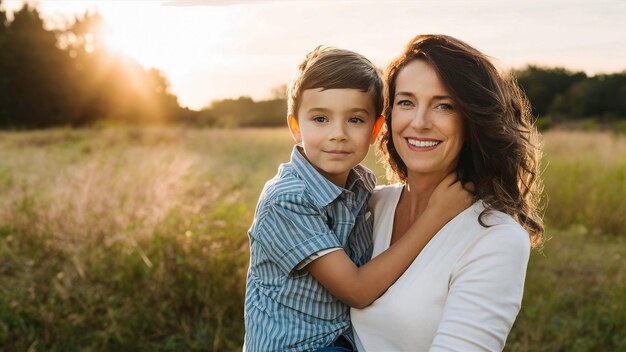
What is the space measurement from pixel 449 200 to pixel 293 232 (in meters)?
0.49

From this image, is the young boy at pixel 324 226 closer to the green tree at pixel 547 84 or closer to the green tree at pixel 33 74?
the green tree at pixel 547 84

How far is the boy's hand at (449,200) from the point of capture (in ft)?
6.64

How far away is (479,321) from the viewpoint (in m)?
1.77

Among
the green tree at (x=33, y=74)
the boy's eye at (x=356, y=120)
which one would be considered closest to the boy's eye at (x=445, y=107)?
the boy's eye at (x=356, y=120)

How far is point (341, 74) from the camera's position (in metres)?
2.26

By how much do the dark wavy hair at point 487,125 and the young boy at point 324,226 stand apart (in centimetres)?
11

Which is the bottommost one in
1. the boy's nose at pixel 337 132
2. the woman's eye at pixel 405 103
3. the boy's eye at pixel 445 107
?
the boy's nose at pixel 337 132

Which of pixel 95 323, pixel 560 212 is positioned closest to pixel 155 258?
pixel 95 323

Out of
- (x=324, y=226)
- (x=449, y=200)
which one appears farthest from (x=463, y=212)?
(x=324, y=226)

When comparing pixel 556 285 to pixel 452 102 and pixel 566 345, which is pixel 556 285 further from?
pixel 452 102

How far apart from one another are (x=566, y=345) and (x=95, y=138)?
13.3 metres

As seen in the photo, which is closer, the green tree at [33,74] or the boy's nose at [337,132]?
the boy's nose at [337,132]

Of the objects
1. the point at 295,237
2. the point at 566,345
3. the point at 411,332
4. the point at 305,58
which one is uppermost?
the point at 305,58

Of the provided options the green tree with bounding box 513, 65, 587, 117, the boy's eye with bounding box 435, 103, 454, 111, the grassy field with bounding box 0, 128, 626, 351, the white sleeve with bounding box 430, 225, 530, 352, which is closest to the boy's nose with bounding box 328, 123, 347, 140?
the boy's eye with bounding box 435, 103, 454, 111
